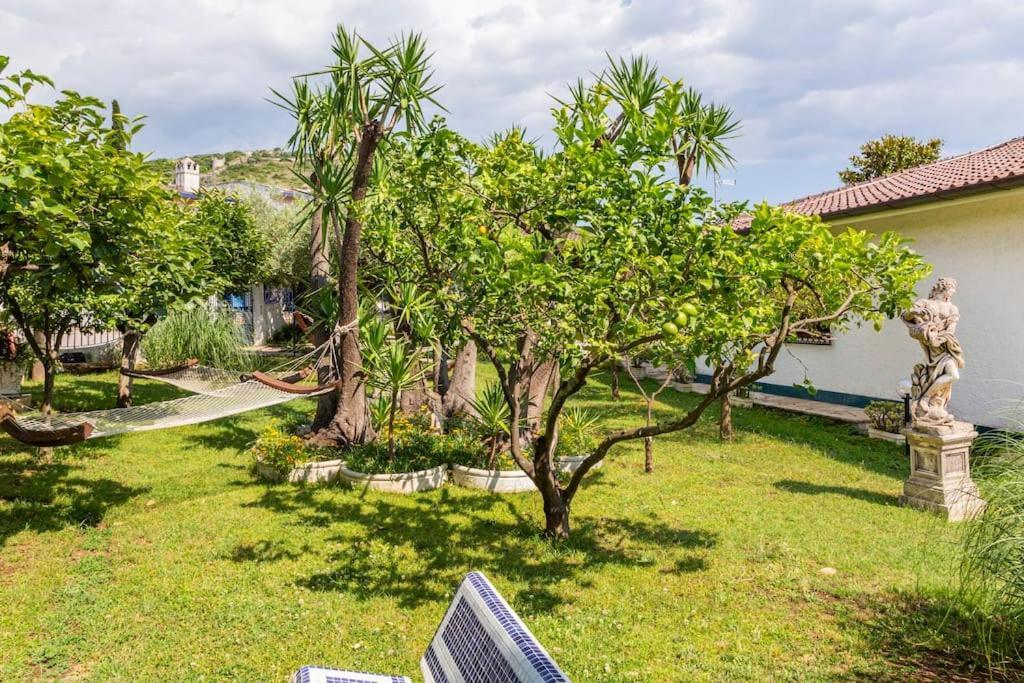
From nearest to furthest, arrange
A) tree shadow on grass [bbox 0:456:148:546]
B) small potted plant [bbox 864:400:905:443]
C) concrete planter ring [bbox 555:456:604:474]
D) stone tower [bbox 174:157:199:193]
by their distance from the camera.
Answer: tree shadow on grass [bbox 0:456:148:546] → concrete planter ring [bbox 555:456:604:474] → small potted plant [bbox 864:400:905:443] → stone tower [bbox 174:157:199:193]

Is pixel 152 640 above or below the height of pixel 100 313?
below

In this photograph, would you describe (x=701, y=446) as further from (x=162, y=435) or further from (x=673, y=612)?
(x=162, y=435)

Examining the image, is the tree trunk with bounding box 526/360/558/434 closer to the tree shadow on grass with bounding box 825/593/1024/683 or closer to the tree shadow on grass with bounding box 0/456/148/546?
the tree shadow on grass with bounding box 825/593/1024/683

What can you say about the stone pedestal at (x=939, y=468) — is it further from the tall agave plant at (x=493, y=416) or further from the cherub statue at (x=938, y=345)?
the tall agave plant at (x=493, y=416)

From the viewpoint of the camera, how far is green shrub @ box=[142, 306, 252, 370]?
13195 millimetres

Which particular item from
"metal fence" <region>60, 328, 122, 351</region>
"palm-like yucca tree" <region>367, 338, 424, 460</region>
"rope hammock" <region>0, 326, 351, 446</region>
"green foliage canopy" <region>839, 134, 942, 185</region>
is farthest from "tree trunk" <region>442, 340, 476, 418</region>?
"green foliage canopy" <region>839, 134, 942, 185</region>

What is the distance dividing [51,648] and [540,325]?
11.5 ft

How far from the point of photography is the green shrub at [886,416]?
30.8 feet

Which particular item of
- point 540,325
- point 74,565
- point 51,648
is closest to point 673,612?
point 540,325

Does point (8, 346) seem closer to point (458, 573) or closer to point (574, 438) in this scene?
point (574, 438)

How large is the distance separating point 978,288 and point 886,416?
221cm

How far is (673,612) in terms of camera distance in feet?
13.4

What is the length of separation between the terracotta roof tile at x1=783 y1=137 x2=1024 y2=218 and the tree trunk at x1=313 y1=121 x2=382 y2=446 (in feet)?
15.8

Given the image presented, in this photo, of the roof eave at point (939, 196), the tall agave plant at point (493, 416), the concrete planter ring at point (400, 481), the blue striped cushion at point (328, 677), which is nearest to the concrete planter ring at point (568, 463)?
the tall agave plant at point (493, 416)
